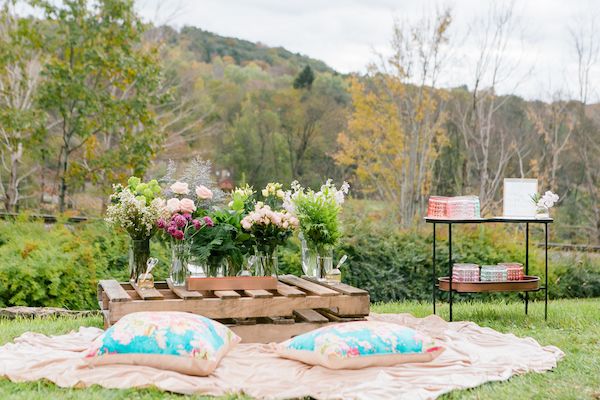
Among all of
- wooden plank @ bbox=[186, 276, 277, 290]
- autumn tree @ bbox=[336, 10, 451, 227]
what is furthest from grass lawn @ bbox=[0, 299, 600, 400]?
autumn tree @ bbox=[336, 10, 451, 227]

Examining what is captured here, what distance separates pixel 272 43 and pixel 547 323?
2642 cm

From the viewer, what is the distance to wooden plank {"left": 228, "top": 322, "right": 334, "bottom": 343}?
5.46m

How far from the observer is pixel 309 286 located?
5977mm

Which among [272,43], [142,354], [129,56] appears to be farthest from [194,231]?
[272,43]

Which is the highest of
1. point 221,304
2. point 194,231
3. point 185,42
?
point 185,42

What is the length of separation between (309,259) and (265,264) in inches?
24.4

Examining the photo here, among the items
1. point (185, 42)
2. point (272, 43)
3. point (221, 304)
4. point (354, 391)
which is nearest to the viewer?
point (354, 391)

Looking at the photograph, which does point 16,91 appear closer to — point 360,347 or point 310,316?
point 310,316

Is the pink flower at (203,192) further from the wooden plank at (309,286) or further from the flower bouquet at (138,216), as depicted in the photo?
the wooden plank at (309,286)

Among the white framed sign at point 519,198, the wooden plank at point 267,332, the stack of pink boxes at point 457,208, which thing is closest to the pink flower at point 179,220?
the wooden plank at point 267,332

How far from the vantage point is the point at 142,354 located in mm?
4395

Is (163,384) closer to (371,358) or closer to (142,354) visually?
(142,354)

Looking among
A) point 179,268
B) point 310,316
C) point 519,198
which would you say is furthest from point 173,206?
point 519,198

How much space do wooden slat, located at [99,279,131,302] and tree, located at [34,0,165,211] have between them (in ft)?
22.1
